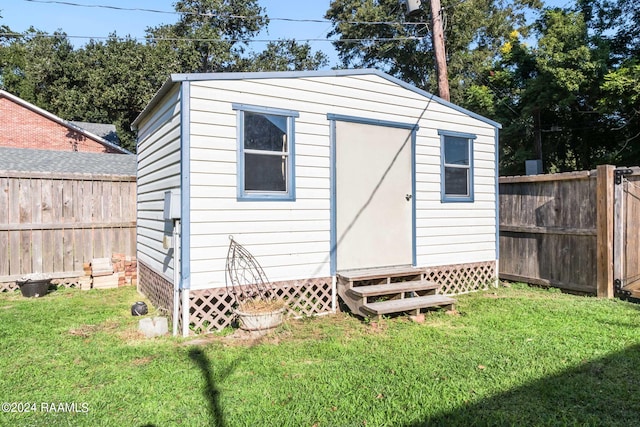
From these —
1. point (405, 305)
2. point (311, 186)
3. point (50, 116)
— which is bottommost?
point (405, 305)

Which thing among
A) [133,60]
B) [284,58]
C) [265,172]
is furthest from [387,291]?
[284,58]

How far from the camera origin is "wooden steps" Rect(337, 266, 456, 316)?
5189mm

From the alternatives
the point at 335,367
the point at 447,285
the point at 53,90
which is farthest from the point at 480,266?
the point at 53,90

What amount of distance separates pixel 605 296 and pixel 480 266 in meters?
1.78

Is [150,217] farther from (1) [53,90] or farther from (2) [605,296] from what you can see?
(1) [53,90]

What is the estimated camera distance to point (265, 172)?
517 cm

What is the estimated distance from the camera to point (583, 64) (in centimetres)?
1252

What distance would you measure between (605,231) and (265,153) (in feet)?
16.5

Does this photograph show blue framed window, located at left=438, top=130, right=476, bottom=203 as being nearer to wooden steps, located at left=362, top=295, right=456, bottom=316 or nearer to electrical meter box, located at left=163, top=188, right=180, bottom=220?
wooden steps, located at left=362, top=295, right=456, bottom=316

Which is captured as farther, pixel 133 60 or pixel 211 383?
pixel 133 60

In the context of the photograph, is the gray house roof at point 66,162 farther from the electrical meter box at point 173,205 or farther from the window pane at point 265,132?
the window pane at point 265,132

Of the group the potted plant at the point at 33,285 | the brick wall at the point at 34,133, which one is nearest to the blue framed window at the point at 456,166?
the potted plant at the point at 33,285

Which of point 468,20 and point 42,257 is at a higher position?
point 468,20

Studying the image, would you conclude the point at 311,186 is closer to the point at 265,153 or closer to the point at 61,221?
the point at 265,153
